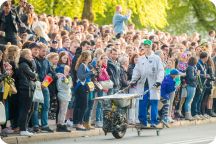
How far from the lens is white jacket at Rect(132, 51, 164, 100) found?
67.2 ft

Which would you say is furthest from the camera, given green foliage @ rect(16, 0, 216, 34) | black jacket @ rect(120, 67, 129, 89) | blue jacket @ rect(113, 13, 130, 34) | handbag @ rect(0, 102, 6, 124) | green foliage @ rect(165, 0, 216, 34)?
green foliage @ rect(165, 0, 216, 34)

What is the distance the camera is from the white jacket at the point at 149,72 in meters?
20.5

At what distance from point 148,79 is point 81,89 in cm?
153

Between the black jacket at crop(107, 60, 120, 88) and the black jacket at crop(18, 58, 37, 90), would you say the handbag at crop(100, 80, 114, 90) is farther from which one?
the black jacket at crop(18, 58, 37, 90)

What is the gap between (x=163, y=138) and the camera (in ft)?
64.1

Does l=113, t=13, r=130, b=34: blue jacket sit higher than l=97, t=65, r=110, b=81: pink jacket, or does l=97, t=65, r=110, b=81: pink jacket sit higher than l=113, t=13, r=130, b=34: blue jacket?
l=113, t=13, r=130, b=34: blue jacket

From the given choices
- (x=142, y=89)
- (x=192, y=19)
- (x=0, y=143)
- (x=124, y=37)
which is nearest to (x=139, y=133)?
(x=142, y=89)

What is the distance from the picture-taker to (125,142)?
1847 cm

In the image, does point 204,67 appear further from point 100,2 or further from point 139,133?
point 100,2

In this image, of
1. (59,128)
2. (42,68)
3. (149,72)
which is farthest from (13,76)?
(149,72)

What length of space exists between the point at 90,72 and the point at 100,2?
591 inches

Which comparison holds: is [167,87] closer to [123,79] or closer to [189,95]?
[123,79]

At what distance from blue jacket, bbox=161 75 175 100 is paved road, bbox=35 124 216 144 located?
0.85 meters

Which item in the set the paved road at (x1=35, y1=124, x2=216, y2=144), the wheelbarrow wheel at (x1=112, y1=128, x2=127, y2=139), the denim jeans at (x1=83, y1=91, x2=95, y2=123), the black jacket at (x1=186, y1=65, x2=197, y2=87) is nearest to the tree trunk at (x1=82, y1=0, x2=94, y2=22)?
the black jacket at (x1=186, y1=65, x2=197, y2=87)
